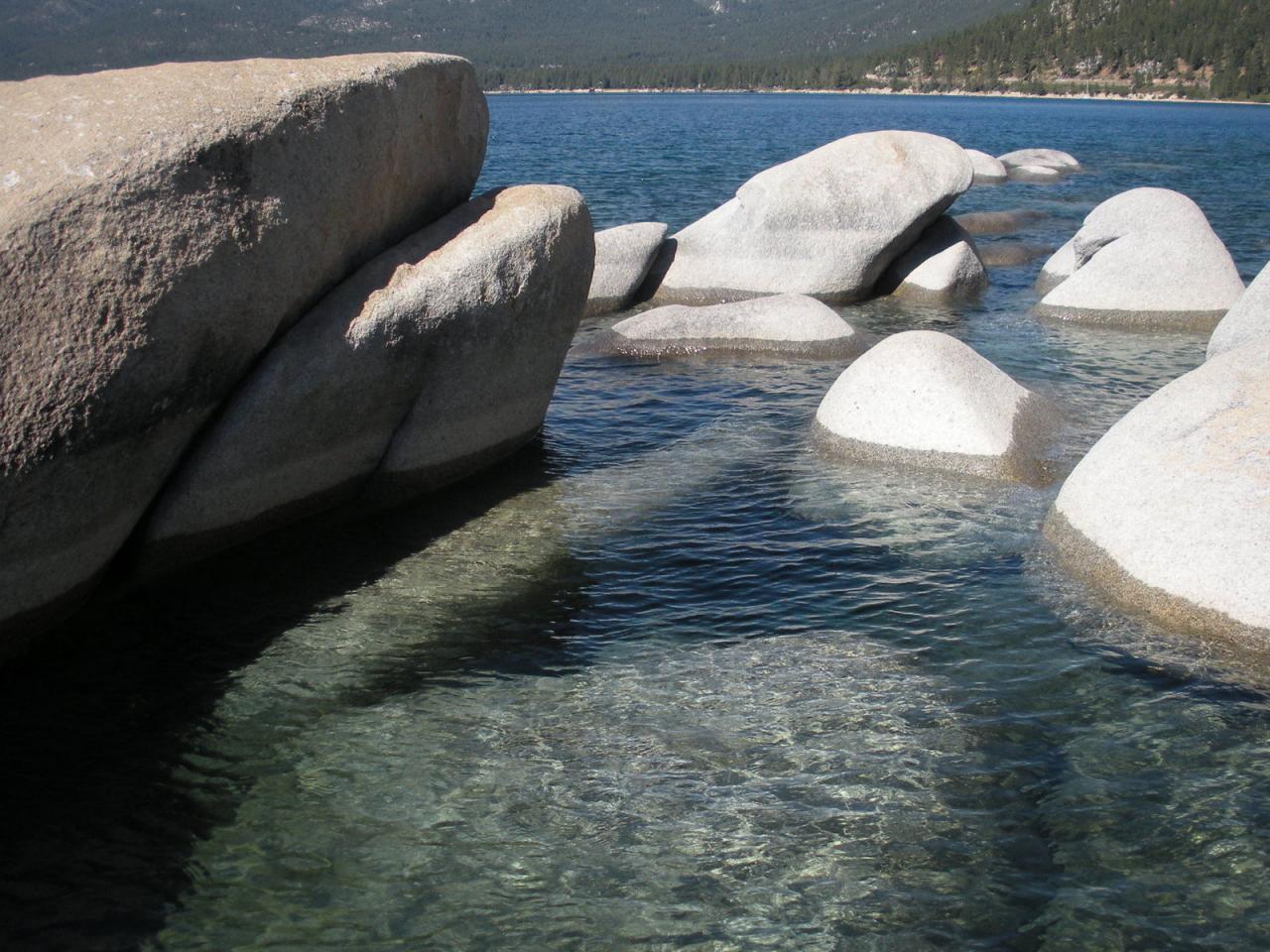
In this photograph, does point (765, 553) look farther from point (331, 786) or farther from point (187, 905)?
point (187, 905)

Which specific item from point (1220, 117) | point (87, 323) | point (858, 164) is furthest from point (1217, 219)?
point (1220, 117)

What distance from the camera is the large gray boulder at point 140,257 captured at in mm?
7434

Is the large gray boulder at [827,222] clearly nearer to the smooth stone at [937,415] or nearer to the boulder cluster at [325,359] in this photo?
the boulder cluster at [325,359]

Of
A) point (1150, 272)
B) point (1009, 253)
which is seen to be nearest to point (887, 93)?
point (1009, 253)

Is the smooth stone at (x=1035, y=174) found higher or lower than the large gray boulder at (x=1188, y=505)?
higher

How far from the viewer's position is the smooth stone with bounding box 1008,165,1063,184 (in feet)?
137

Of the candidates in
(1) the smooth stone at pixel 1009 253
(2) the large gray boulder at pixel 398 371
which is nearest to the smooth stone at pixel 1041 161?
(1) the smooth stone at pixel 1009 253

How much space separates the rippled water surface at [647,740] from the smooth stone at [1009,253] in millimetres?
13155

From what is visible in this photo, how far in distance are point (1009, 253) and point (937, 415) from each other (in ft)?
47.4

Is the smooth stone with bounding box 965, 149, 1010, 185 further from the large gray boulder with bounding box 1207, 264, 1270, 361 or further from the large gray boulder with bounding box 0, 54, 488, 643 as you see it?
the large gray boulder with bounding box 0, 54, 488, 643

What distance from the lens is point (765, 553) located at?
9836mm

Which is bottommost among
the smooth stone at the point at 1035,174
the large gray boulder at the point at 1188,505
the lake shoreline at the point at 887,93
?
the large gray boulder at the point at 1188,505

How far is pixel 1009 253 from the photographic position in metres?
24.6

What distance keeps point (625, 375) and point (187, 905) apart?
10.4m
